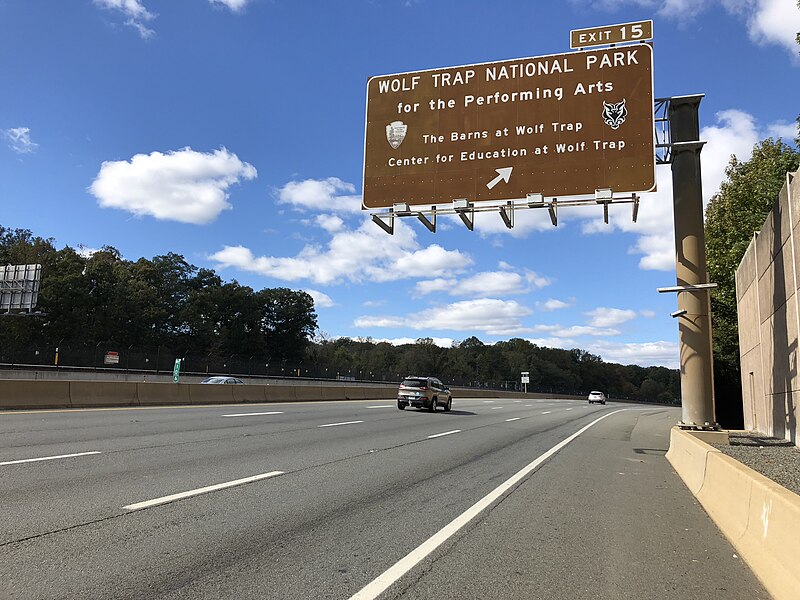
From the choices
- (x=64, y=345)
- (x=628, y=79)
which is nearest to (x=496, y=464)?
(x=628, y=79)

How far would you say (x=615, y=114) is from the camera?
1402 centimetres

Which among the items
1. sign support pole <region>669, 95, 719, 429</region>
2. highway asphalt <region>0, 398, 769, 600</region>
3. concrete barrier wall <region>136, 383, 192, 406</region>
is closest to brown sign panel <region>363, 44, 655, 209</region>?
sign support pole <region>669, 95, 719, 429</region>

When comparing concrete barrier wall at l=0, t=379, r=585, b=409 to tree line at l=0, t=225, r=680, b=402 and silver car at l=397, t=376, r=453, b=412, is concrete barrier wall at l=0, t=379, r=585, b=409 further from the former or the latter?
tree line at l=0, t=225, r=680, b=402

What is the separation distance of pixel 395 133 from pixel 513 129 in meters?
3.18

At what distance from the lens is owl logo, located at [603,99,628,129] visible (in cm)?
1398

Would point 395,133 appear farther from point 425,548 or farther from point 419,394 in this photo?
point 419,394

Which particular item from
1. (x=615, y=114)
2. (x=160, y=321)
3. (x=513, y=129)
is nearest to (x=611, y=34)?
(x=615, y=114)

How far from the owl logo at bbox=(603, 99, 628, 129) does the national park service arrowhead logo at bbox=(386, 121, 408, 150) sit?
16.6ft

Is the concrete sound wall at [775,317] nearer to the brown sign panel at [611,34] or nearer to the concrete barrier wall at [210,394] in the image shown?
the brown sign panel at [611,34]

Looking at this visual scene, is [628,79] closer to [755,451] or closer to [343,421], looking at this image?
[755,451]

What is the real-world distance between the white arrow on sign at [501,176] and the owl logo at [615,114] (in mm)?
2475

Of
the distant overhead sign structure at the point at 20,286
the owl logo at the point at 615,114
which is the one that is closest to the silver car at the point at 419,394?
the owl logo at the point at 615,114

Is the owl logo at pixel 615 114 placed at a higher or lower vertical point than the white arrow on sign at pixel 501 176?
higher

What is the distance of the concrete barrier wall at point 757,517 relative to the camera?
166 inches
